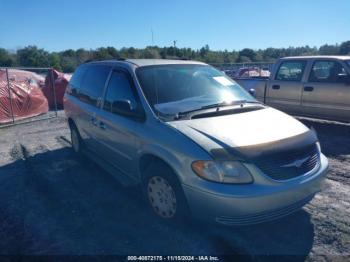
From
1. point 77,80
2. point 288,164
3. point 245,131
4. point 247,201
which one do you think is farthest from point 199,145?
point 77,80

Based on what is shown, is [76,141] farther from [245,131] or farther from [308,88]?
[308,88]

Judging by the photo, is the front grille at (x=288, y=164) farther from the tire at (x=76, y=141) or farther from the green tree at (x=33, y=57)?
the green tree at (x=33, y=57)

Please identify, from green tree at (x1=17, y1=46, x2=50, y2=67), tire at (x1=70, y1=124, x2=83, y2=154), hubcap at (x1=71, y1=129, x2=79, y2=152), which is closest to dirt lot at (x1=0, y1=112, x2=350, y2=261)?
tire at (x1=70, y1=124, x2=83, y2=154)

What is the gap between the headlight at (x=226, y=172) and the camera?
3029 mm

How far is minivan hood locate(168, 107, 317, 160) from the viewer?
3174 millimetres

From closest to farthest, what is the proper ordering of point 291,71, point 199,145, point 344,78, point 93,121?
point 199,145
point 93,121
point 344,78
point 291,71

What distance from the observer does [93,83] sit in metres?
5.36

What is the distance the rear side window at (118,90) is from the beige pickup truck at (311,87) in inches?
156

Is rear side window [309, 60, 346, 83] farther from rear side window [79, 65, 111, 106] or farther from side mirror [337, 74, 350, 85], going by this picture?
rear side window [79, 65, 111, 106]

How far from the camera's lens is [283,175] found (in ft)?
10.3

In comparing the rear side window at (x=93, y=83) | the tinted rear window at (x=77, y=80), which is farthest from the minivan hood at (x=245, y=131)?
the tinted rear window at (x=77, y=80)

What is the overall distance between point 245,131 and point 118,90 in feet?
6.34

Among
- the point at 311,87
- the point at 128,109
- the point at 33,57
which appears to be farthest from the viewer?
the point at 33,57

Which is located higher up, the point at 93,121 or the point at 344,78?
the point at 344,78
